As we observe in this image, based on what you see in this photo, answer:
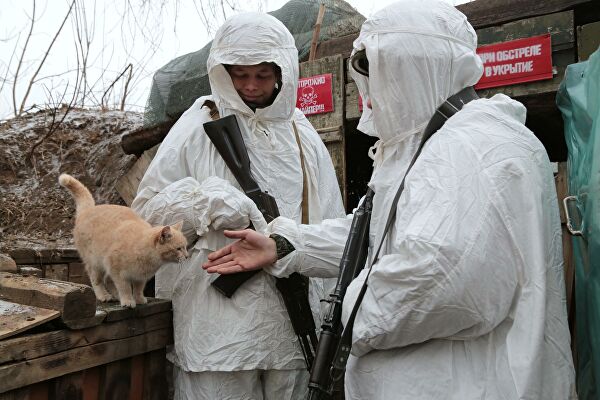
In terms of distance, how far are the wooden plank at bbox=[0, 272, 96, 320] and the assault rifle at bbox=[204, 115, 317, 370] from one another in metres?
0.56

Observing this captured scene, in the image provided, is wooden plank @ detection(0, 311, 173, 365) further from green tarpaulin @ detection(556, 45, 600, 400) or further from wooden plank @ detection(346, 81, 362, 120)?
wooden plank @ detection(346, 81, 362, 120)

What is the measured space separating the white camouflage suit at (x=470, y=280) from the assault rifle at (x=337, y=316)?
0.13 meters

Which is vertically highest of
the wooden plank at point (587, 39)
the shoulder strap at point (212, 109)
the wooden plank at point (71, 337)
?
the wooden plank at point (587, 39)

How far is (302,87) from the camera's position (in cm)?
511

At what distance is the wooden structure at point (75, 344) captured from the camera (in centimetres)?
218

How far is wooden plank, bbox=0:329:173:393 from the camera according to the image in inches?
83.7

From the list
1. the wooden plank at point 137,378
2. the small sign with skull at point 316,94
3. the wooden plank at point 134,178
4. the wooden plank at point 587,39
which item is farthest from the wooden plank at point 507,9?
the wooden plank at point 137,378

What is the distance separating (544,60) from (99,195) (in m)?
4.79

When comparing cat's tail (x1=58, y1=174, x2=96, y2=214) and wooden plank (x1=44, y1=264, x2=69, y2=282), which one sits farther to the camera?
wooden plank (x1=44, y1=264, x2=69, y2=282)

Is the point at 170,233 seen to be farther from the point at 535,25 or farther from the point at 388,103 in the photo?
the point at 535,25

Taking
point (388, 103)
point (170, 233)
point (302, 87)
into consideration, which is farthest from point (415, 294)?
point (302, 87)

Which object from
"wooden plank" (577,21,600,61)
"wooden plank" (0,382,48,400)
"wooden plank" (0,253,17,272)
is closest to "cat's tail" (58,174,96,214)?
"wooden plank" (0,253,17,272)

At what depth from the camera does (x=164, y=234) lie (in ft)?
8.45

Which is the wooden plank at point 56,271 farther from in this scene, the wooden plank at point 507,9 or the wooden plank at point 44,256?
the wooden plank at point 507,9
